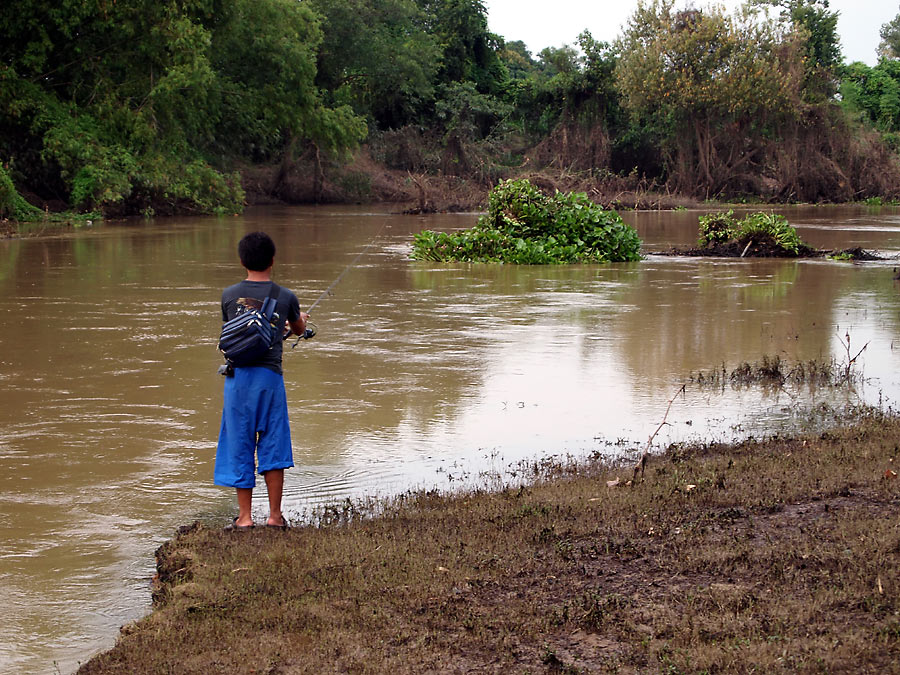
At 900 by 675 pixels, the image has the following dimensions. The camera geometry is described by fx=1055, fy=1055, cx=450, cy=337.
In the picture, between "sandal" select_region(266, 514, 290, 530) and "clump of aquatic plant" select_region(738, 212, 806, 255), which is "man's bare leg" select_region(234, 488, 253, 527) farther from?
"clump of aquatic plant" select_region(738, 212, 806, 255)

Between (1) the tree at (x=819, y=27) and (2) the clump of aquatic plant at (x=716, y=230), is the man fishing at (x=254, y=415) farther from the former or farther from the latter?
(1) the tree at (x=819, y=27)

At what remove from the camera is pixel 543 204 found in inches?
800

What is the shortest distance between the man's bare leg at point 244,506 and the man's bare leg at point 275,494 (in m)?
0.10

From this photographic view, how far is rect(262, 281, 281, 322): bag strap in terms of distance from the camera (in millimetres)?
5402

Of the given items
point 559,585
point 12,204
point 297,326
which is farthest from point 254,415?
point 12,204

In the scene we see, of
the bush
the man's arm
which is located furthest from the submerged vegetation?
the man's arm

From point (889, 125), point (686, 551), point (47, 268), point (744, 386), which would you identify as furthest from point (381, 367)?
point (889, 125)

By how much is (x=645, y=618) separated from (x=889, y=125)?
5818 cm

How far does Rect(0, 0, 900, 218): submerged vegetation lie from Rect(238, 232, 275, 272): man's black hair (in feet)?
88.0

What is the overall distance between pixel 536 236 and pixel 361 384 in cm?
1154

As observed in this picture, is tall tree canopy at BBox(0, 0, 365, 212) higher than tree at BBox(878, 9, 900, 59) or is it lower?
lower

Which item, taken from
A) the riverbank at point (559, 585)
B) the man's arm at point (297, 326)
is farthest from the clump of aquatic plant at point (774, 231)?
the man's arm at point (297, 326)

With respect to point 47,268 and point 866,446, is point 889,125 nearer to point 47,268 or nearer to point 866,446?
point 47,268

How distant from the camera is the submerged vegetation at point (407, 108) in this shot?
1265 inches
